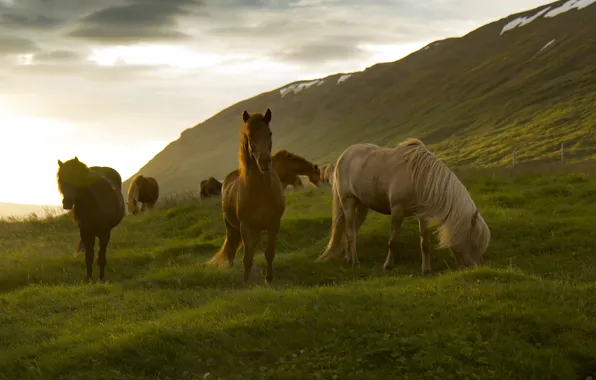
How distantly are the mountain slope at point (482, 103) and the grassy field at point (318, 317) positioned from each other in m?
48.5

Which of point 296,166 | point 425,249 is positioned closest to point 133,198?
point 296,166

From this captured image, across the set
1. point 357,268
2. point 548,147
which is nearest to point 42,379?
point 357,268

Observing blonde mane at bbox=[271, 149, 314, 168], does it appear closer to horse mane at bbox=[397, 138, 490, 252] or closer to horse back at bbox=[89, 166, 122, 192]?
horse back at bbox=[89, 166, 122, 192]

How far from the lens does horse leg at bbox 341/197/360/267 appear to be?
14.0 m

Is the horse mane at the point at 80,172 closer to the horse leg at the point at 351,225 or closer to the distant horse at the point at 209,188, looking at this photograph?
the horse leg at the point at 351,225

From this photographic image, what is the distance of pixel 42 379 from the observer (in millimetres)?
6934

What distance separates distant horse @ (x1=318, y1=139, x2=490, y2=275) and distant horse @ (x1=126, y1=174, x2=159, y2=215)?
17.1 meters

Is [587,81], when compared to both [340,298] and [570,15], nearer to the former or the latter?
[570,15]

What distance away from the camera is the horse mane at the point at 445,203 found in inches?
476

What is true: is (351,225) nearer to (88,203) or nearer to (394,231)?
(394,231)

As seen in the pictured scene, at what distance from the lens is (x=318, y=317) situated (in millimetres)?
8336

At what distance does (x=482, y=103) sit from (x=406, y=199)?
11352 centimetres

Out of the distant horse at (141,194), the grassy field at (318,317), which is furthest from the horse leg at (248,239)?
the distant horse at (141,194)

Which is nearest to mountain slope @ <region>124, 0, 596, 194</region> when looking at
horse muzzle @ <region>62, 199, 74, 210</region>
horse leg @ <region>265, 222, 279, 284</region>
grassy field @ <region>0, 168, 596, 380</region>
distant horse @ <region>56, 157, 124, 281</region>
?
grassy field @ <region>0, 168, 596, 380</region>
